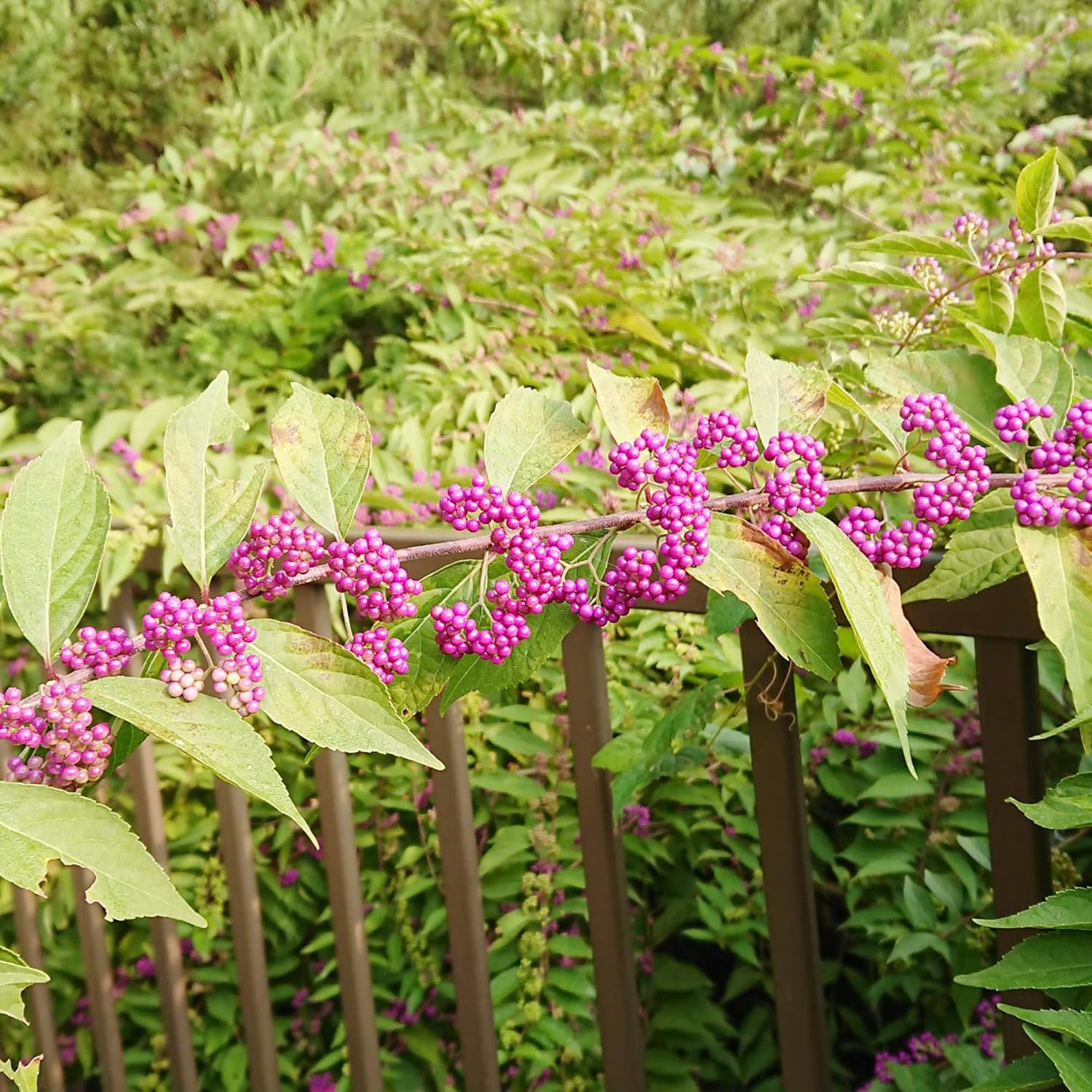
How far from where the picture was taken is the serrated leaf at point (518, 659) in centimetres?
69

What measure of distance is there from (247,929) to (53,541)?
1.42 meters

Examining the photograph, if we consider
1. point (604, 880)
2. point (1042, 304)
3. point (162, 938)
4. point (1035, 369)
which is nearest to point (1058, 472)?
point (1035, 369)

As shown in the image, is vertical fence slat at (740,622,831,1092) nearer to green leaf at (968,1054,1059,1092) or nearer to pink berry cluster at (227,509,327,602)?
green leaf at (968,1054,1059,1092)

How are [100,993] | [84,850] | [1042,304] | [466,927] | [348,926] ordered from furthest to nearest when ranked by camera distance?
[100,993], [348,926], [466,927], [1042,304], [84,850]

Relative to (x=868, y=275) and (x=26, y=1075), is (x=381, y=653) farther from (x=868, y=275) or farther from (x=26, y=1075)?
(x=868, y=275)

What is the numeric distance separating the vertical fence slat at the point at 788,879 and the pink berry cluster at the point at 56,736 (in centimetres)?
73

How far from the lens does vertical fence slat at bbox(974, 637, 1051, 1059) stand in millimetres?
936

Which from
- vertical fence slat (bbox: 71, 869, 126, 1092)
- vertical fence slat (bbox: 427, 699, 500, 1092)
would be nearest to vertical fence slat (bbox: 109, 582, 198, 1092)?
vertical fence slat (bbox: 71, 869, 126, 1092)

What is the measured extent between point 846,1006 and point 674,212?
6.31ft

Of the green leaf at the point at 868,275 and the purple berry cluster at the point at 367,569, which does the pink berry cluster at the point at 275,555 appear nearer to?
the purple berry cluster at the point at 367,569

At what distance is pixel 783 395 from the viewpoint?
657mm

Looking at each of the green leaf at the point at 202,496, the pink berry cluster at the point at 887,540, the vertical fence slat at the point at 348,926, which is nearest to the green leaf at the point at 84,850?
the green leaf at the point at 202,496

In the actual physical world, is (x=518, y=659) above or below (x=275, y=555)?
below

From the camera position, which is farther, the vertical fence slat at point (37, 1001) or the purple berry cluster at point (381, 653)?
the vertical fence slat at point (37, 1001)
